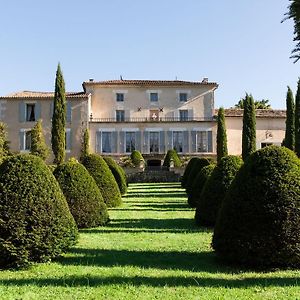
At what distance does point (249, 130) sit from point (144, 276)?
96.9 feet

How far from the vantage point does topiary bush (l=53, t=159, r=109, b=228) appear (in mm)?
10453

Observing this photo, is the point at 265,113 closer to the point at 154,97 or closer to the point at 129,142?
the point at 154,97

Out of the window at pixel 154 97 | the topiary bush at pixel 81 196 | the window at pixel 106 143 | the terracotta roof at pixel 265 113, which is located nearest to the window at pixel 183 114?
the window at pixel 154 97

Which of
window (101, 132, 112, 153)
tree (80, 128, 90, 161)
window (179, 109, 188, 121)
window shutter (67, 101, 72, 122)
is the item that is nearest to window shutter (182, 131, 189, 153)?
window (179, 109, 188, 121)

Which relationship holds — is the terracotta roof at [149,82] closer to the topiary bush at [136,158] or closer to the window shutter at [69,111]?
the window shutter at [69,111]

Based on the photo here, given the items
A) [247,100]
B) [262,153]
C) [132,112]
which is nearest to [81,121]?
[132,112]

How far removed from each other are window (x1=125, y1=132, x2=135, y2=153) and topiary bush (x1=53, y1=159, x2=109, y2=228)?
32.7 metres

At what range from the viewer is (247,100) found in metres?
34.4

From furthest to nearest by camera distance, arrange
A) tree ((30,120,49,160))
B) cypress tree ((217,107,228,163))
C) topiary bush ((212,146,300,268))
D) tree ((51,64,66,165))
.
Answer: tree ((30,120,49,160)), cypress tree ((217,107,228,163)), tree ((51,64,66,165)), topiary bush ((212,146,300,268))

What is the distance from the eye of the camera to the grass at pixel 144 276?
17.0ft

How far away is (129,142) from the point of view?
43938mm

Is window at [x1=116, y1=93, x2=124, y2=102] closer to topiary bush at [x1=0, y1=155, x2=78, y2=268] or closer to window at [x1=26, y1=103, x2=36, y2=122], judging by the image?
window at [x1=26, y1=103, x2=36, y2=122]

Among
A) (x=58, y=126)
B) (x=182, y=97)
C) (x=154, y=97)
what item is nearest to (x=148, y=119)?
(x=154, y=97)

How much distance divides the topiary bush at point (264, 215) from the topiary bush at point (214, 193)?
3381 mm
